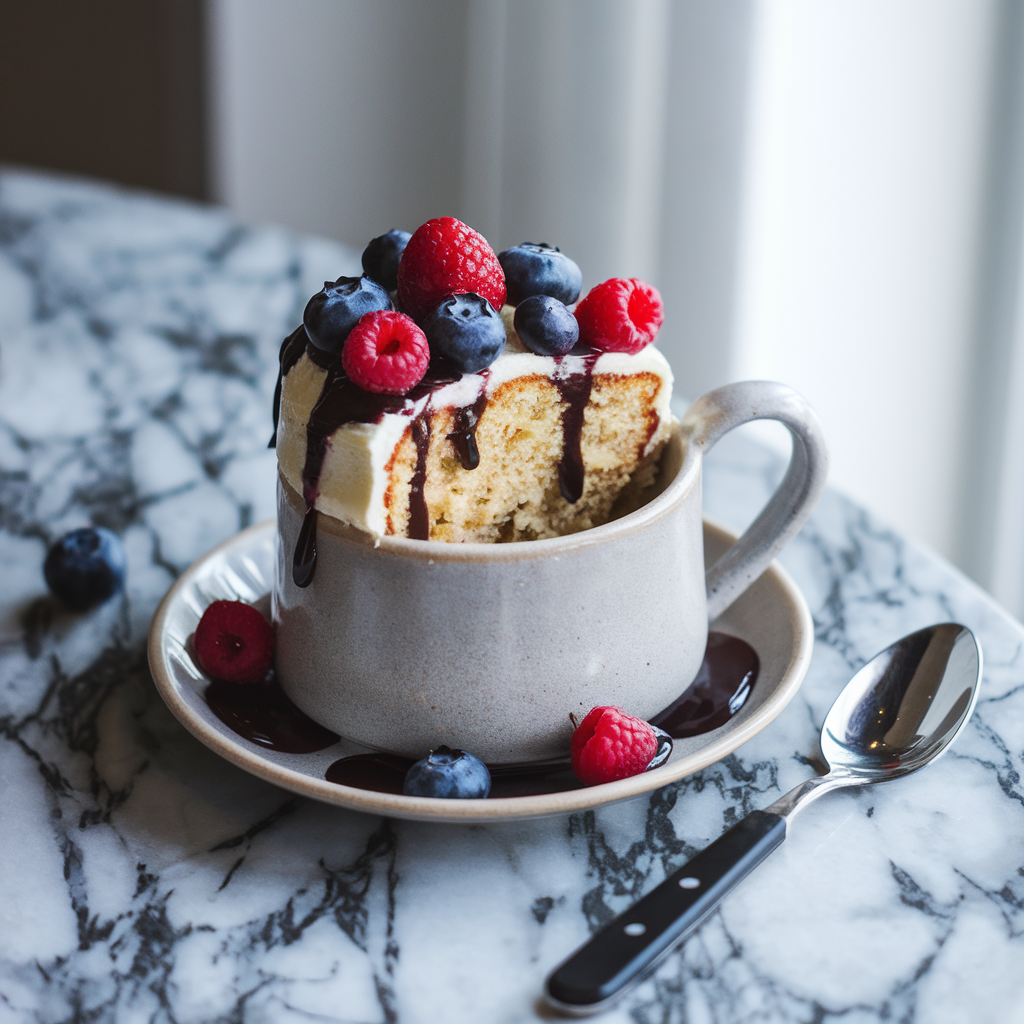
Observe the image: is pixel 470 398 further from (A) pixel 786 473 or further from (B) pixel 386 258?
(A) pixel 786 473

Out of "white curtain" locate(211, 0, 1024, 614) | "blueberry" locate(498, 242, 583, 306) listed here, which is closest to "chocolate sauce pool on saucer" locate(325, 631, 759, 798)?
"blueberry" locate(498, 242, 583, 306)

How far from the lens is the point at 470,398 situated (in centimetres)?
82

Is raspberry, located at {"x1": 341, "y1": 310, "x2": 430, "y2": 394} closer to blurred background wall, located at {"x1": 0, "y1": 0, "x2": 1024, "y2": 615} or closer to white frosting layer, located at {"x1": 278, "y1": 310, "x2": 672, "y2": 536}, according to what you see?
white frosting layer, located at {"x1": 278, "y1": 310, "x2": 672, "y2": 536}

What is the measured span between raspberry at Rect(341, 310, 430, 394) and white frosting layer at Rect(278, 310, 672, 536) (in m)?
0.02

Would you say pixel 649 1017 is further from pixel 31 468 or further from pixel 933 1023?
pixel 31 468

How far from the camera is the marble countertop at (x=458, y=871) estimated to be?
0.65 m

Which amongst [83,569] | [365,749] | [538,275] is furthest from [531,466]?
[83,569]

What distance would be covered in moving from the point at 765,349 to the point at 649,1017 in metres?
1.75

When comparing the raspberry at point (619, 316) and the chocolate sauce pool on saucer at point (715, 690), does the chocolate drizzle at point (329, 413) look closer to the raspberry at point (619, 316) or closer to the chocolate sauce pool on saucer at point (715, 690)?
the raspberry at point (619, 316)

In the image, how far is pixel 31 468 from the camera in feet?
4.52

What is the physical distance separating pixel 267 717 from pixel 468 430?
28 centimetres

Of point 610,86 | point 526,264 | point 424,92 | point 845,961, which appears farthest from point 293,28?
point 845,961

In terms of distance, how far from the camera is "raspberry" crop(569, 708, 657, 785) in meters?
0.75

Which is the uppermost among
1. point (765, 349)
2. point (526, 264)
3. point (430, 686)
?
point (526, 264)
